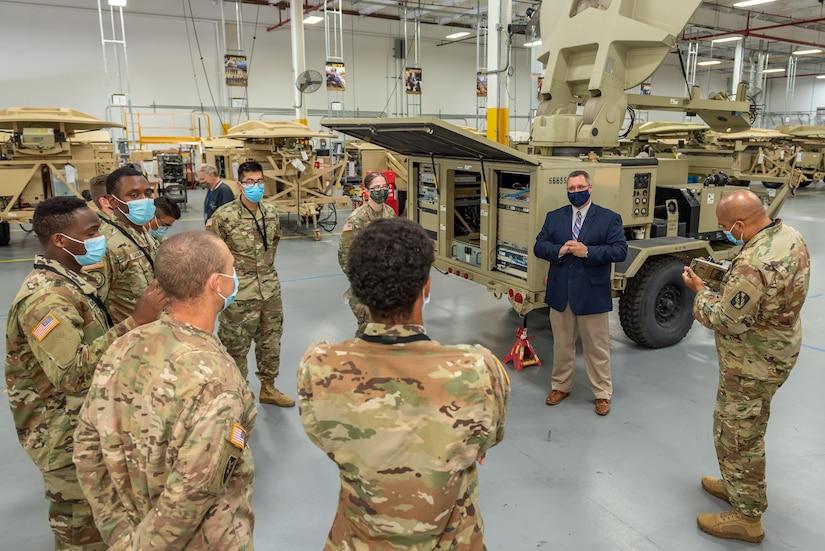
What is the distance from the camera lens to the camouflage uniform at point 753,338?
2693 millimetres

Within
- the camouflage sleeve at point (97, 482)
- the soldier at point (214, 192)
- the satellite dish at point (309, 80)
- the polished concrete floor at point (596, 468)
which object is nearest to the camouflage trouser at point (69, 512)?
the polished concrete floor at point (596, 468)

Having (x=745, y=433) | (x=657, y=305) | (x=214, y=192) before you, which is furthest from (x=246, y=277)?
Result: (x=214, y=192)

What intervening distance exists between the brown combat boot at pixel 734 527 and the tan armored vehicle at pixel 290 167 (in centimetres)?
910

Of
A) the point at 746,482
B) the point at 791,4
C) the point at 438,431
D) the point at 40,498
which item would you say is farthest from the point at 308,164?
the point at 791,4

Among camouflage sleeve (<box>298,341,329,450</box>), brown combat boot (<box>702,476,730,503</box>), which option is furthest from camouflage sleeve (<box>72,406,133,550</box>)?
brown combat boot (<box>702,476,730,503</box>)

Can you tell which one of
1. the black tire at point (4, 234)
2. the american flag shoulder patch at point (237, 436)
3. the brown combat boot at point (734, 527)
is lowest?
the brown combat boot at point (734, 527)

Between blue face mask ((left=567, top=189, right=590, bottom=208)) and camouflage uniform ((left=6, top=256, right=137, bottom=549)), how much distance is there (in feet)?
9.80

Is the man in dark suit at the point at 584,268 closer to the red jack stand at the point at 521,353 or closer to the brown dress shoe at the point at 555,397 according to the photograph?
the brown dress shoe at the point at 555,397

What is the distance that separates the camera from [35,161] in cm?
1003

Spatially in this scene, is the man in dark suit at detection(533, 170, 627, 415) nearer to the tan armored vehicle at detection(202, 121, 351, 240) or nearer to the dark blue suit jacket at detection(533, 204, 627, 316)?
the dark blue suit jacket at detection(533, 204, 627, 316)

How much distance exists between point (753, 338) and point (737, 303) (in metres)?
0.24

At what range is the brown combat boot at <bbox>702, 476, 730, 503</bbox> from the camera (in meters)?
3.27

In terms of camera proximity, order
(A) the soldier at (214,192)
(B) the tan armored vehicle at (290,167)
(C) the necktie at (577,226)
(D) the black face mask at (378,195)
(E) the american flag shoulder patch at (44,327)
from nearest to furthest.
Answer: (E) the american flag shoulder patch at (44,327), (C) the necktie at (577,226), (D) the black face mask at (378,195), (A) the soldier at (214,192), (B) the tan armored vehicle at (290,167)

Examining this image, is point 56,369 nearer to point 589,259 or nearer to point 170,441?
point 170,441
